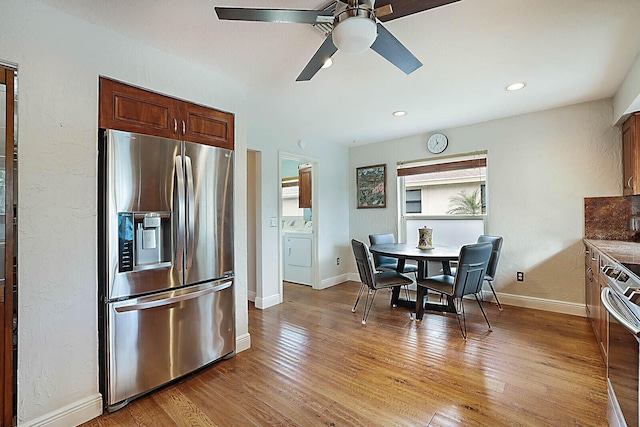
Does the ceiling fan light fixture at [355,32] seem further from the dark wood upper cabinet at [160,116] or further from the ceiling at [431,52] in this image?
the dark wood upper cabinet at [160,116]

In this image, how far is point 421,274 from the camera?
136 inches

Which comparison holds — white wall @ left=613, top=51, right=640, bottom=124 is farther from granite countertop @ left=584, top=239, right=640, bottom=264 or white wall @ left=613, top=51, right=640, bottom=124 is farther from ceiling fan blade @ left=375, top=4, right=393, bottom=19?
ceiling fan blade @ left=375, top=4, right=393, bottom=19

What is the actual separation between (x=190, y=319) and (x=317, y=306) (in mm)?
1946

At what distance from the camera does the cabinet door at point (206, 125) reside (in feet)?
7.45

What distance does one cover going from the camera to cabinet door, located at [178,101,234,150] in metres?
2.27

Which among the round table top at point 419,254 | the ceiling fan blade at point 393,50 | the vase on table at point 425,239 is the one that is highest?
the ceiling fan blade at point 393,50

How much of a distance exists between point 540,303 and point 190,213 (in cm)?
395

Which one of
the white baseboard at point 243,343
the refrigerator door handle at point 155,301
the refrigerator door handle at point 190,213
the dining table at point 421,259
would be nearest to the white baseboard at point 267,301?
the white baseboard at point 243,343

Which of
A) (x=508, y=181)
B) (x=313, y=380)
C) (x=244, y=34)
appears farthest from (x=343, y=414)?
(x=508, y=181)

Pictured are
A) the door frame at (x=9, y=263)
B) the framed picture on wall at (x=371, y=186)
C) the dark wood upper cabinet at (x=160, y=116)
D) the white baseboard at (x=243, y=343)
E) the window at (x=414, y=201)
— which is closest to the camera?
the door frame at (x=9, y=263)

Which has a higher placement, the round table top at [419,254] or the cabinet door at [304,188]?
the cabinet door at [304,188]

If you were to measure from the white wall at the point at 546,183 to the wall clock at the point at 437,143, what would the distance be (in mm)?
173

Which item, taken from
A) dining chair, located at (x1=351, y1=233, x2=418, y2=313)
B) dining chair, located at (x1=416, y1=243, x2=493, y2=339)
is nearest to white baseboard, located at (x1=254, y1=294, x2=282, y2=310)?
dining chair, located at (x1=351, y1=233, x2=418, y2=313)

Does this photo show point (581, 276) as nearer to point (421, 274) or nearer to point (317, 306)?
point (421, 274)
